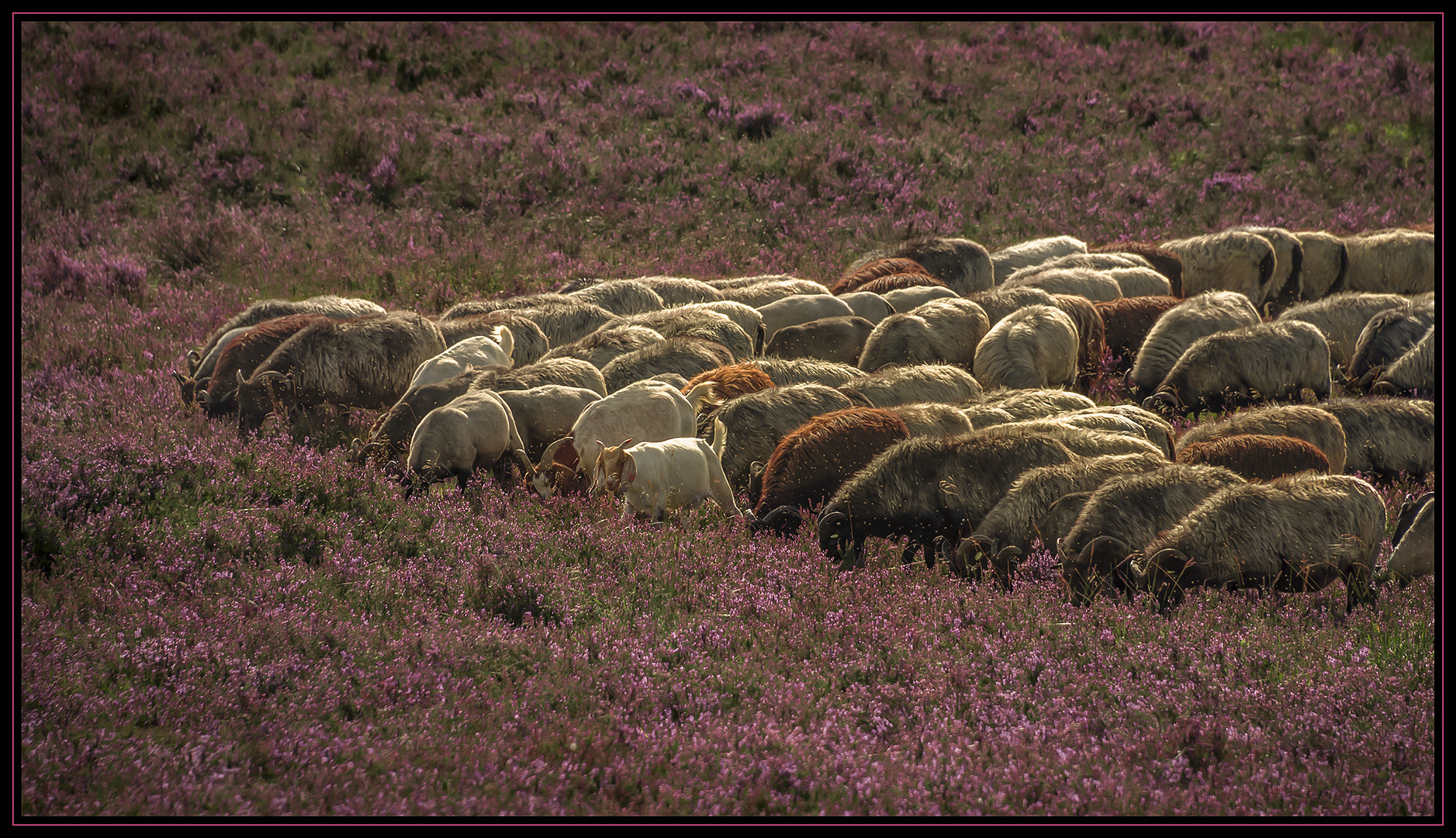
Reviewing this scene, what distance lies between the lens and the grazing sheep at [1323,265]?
14953mm

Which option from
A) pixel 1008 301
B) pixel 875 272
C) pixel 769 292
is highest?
pixel 875 272

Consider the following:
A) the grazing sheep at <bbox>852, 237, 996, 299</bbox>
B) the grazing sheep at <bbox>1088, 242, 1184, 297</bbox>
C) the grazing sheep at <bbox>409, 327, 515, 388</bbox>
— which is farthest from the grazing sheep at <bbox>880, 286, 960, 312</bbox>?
the grazing sheep at <bbox>409, 327, 515, 388</bbox>

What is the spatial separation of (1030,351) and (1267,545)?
4569mm

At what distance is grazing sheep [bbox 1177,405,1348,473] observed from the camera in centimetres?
777

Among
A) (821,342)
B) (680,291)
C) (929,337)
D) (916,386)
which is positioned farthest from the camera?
(680,291)

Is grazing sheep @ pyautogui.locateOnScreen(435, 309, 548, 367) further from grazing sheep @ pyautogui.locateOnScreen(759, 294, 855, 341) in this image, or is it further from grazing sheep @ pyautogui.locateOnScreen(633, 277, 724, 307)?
grazing sheep @ pyautogui.locateOnScreen(759, 294, 855, 341)

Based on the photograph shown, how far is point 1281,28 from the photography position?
29.3 meters

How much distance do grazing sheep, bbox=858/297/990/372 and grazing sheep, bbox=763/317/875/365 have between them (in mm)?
161

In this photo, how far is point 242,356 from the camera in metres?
9.77

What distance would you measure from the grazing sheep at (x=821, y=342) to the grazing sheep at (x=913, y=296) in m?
1.60

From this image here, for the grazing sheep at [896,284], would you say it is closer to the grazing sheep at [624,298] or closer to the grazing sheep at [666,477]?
the grazing sheep at [624,298]

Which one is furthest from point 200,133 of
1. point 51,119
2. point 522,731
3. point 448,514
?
point 522,731

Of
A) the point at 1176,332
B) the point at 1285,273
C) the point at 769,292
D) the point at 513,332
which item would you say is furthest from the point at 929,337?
the point at 1285,273

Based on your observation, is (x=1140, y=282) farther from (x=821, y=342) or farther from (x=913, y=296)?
(x=821, y=342)
